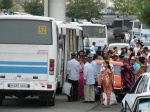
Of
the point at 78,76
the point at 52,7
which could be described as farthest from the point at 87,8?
the point at 78,76

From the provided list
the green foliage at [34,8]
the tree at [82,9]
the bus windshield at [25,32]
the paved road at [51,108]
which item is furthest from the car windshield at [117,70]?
the tree at [82,9]

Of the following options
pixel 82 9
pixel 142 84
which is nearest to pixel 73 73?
pixel 142 84

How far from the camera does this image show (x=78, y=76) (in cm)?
2291

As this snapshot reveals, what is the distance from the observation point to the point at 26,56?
20188mm

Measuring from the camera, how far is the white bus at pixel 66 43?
2412cm

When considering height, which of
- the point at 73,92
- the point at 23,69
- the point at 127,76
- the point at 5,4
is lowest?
the point at 73,92

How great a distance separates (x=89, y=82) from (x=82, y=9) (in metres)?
56.8

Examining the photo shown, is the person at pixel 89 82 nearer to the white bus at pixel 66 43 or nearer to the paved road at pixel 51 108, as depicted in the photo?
the paved road at pixel 51 108

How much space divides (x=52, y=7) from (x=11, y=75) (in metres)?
29.4

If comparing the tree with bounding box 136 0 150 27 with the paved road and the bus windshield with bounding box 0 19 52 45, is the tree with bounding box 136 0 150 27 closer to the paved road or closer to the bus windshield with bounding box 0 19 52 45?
the paved road

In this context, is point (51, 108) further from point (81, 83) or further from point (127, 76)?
point (127, 76)

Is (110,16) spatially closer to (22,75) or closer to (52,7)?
(52,7)

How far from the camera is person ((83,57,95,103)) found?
22.3 metres

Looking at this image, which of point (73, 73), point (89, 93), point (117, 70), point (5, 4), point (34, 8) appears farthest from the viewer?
point (34, 8)
